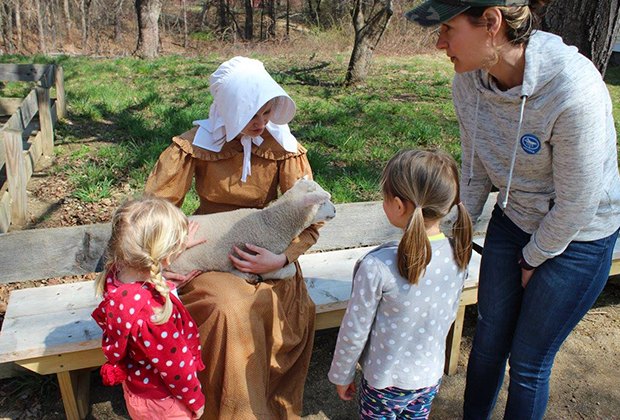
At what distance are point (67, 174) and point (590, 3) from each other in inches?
169

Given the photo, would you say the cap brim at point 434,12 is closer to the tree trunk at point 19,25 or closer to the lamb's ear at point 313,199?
the lamb's ear at point 313,199

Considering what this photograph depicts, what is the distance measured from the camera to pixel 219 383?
2.34 meters

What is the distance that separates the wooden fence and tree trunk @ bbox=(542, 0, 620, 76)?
3680 mm

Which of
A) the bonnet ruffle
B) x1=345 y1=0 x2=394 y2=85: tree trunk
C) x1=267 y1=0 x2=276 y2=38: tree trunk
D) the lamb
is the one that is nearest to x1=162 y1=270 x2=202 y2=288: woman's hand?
the lamb

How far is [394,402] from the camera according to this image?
2.02 m

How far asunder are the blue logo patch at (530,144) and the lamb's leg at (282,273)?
1176mm

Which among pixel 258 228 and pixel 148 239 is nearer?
pixel 148 239

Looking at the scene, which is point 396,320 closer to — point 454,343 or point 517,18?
point 517,18

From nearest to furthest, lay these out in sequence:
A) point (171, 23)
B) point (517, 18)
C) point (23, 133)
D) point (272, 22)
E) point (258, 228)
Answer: point (517, 18) < point (258, 228) < point (23, 133) < point (272, 22) < point (171, 23)

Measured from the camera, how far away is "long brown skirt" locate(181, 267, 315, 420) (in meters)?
2.29

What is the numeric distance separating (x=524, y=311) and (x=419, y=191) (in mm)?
651

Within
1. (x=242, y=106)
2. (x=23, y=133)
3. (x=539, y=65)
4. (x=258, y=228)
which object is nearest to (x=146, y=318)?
(x=258, y=228)

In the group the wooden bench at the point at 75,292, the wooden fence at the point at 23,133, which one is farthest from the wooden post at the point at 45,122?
the wooden bench at the point at 75,292

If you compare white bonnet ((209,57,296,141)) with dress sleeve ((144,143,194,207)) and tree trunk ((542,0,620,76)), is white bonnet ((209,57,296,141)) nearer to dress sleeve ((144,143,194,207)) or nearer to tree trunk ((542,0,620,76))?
dress sleeve ((144,143,194,207))
